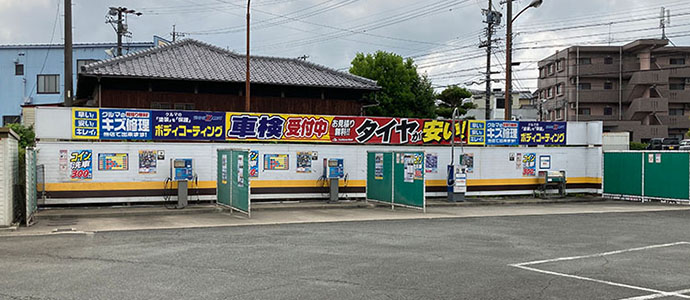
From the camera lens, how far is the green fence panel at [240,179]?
57.5 ft

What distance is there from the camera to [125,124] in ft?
65.3

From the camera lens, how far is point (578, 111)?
224 feet

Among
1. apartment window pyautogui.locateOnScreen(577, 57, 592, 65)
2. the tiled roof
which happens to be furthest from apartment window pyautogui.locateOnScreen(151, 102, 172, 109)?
apartment window pyautogui.locateOnScreen(577, 57, 592, 65)

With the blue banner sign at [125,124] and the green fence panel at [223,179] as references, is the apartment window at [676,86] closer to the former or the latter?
the green fence panel at [223,179]

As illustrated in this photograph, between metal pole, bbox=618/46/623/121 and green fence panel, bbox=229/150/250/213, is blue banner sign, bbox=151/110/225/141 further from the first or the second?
metal pole, bbox=618/46/623/121

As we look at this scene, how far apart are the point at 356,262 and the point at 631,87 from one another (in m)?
64.5

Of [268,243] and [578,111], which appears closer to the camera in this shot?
[268,243]

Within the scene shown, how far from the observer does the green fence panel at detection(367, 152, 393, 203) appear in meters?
21.1

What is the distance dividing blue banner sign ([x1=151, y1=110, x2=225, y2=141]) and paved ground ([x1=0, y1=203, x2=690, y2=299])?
640cm

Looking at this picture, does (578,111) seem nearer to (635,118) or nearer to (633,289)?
(635,118)

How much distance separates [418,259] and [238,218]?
8098mm

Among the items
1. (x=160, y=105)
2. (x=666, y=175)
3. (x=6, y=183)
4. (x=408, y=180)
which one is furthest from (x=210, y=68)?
(x=666, y=175)

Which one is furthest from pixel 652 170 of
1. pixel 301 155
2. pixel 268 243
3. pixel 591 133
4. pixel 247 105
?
pixel 268 243

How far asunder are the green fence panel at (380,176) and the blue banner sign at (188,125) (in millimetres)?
5480
